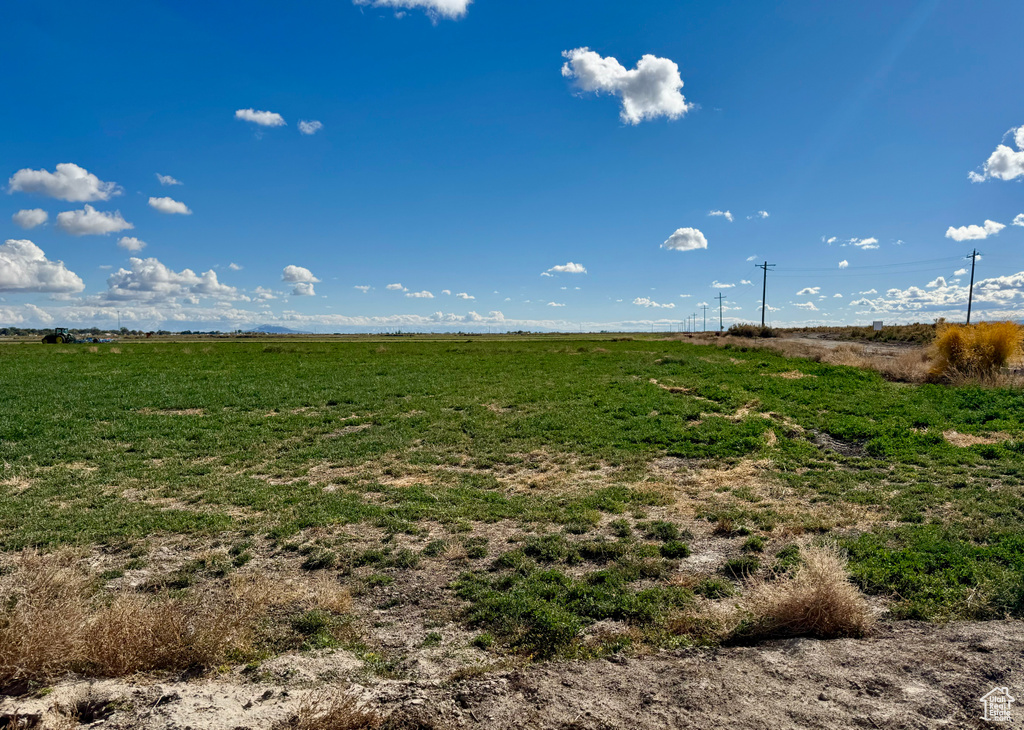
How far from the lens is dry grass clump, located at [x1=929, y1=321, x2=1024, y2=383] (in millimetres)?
21625

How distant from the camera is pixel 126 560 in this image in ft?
21.5

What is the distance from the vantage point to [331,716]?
11.3 ft

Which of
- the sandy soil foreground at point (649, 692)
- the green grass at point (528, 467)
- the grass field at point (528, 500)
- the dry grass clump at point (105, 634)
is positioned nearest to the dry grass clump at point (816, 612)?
the sandy soil foreground at point (649, 692)

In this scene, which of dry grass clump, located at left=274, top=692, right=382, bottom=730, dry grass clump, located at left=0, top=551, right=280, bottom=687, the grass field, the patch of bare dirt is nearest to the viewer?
dry grass clump, located at left=274, top=692, right=382, bottom=730

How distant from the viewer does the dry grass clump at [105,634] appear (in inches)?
150

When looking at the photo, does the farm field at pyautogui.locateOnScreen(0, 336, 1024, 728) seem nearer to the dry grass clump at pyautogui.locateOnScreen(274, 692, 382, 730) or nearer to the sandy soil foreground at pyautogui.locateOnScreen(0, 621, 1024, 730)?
the sandy soil foreground at pyautogui.locateOnScreen(0, 621, 1024, 730)

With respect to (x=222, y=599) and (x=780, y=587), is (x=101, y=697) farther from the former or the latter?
(x=780, y=587)

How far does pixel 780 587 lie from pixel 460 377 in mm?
21436

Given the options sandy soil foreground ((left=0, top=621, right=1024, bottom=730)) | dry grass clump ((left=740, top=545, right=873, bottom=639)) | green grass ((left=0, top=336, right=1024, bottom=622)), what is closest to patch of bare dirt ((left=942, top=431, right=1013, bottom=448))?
green grass ((left=0, top=336, right=1024, bottom=622))

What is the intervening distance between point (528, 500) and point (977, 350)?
2450 cm

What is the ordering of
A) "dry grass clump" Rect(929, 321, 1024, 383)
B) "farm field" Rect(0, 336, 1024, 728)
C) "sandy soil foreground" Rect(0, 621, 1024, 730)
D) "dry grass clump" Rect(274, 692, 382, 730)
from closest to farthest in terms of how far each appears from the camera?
"dry grass clump" Rect(274, 692, 382, 730) → "sandy soil foreground" Rect(0, 621, 1024, 730) → "farm field" Rect(0, 336, 1024, 728) → "dry grass clump" Rect(929, 321, 1024, 383)

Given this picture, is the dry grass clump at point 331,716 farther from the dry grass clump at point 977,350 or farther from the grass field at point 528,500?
the dry grass clump at point 977,350

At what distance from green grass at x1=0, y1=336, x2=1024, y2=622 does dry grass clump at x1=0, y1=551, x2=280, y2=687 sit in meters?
1.33

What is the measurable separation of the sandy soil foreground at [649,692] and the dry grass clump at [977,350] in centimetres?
2295
